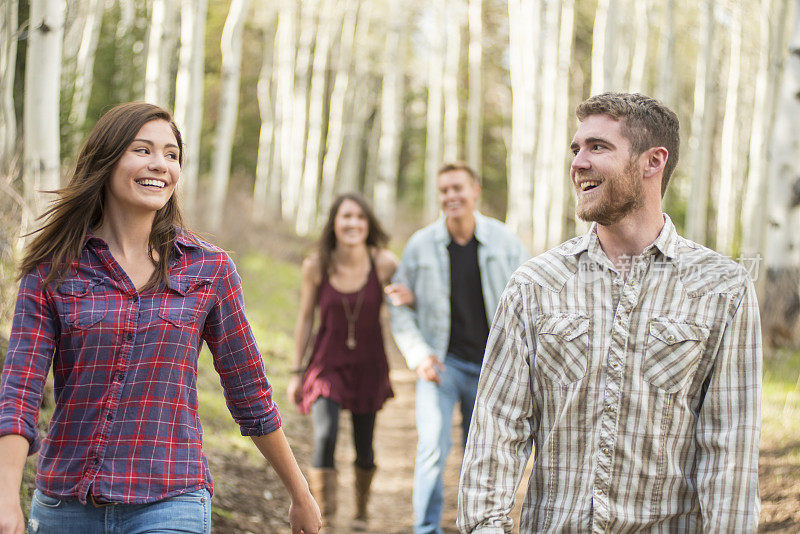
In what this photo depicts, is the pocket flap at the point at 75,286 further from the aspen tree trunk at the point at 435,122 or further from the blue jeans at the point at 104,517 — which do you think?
the aspen tree trunk at the point at 435,122

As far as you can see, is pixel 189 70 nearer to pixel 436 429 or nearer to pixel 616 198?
pixel 436 429

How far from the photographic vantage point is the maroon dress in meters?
5.83

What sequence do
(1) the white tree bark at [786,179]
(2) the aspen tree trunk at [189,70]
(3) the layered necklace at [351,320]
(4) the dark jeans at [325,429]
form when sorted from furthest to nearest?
1. (2) the aspen tree trunk at [189,70]
2. (1) the white tree bark at [786,179]
3. (3) the layered necklace at [351,320]
4. (4) the dark jeans at [325,429]

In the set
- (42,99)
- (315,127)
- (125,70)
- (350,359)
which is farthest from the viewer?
(315,127)

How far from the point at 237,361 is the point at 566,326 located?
1.05 m

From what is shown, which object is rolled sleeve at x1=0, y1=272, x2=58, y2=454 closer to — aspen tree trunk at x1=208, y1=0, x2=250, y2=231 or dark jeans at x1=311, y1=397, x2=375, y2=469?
dark jeans at x1=311, y1=397, x2=375, y2=469

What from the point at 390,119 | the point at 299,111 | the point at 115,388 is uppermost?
the point at 299,111

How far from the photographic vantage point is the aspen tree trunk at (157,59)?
1194 centimetres

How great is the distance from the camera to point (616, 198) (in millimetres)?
2703

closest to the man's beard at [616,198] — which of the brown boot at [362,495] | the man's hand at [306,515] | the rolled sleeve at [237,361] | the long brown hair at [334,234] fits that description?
the rolled sleeve at [237,361]

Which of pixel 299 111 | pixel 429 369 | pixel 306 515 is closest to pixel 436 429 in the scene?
pixel 429 369

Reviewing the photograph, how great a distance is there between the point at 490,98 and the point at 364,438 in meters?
33.7

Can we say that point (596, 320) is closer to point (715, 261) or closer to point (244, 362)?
point (715, 261)

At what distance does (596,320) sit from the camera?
2.61 metres
